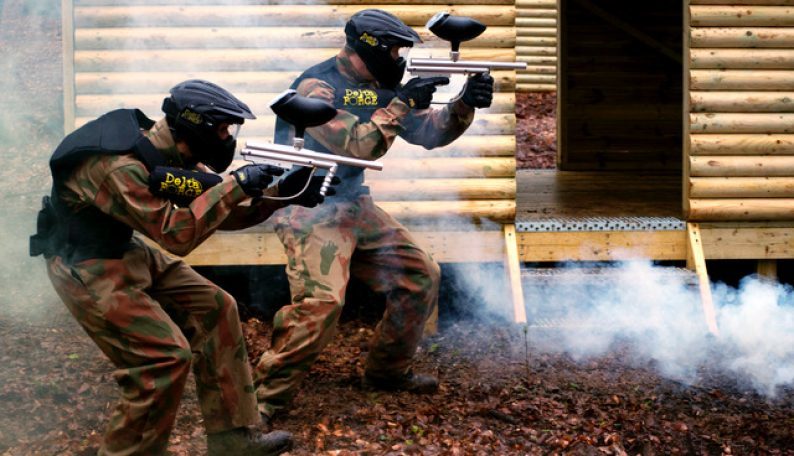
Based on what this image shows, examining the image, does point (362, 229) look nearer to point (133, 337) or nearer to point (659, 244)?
point (133, 337)

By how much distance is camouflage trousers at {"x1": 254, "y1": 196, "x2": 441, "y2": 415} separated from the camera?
5.62 m

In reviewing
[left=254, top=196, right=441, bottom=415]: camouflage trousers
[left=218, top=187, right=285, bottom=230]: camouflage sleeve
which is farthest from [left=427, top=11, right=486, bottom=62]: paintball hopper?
[left=218, top=187, right=285, bottom=230]: camouflage sleeve

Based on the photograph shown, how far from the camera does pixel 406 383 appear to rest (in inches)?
249

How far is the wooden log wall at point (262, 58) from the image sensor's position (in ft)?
24.8

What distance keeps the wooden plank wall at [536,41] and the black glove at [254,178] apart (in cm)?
1288

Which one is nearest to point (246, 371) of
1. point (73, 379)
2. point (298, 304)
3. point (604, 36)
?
point (298, 304)

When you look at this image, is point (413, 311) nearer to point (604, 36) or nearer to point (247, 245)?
point (247, 245)

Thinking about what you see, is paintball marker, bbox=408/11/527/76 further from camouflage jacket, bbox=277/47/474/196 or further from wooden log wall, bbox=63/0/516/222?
wooden log wall, bbox=63/0/516/222

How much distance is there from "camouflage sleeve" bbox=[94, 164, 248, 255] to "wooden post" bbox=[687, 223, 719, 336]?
4590mm

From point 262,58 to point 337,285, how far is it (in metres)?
2.59

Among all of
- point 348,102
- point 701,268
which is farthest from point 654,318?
point 348,102

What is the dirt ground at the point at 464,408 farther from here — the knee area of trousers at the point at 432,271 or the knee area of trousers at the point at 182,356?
the knee area of trousers at the point at 182,356

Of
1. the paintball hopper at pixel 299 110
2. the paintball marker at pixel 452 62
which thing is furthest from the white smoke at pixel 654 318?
the paintball hopper at pixel 299 110

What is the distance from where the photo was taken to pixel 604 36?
12023mm
